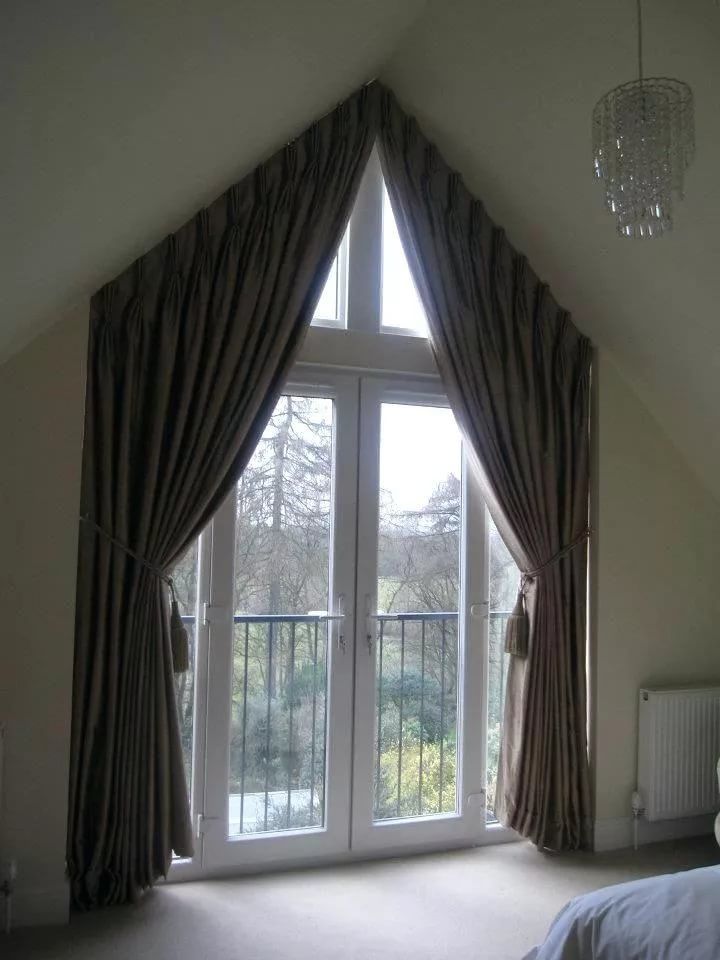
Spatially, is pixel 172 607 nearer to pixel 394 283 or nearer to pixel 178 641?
pixel 178 641

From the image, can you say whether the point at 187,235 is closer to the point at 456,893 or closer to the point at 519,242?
the point at 519,242

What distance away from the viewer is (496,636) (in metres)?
3.61

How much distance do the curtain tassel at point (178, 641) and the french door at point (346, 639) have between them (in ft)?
0.57

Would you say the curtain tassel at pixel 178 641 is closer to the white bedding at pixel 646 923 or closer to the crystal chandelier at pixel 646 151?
the white bedding at pixel 646 923

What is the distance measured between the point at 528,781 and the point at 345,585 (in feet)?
3.74

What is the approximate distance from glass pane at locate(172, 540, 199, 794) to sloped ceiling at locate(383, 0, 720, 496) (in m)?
1.91

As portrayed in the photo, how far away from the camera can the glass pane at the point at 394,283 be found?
349cm

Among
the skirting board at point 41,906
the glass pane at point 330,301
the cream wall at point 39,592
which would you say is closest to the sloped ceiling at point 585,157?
the glass pane at point 330,301

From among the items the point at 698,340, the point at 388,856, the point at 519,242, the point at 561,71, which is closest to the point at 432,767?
the point at 388,856

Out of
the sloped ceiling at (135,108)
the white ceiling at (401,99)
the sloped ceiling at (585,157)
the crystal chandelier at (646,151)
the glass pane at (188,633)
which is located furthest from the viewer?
the glass pane at (188,633)

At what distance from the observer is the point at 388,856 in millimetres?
3375

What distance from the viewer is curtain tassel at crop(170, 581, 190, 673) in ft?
9.71

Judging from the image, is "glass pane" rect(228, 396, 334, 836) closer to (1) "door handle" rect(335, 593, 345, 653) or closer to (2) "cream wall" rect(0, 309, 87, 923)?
(1) "door handle" rect(335, 593, 345, 653)

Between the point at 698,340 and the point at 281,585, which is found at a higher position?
the point at 698,340
